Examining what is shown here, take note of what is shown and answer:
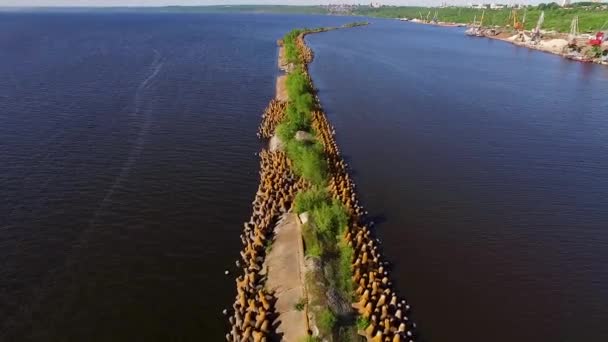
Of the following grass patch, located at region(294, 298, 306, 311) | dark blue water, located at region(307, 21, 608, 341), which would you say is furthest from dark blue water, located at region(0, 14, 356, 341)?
dark blue water, located at region(307, 21, 608, 341)

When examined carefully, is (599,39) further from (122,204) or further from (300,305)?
(300,305)

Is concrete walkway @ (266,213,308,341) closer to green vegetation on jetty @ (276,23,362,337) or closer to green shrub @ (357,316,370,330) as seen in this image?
green vegetation on jetty @ (276,23,362,337)

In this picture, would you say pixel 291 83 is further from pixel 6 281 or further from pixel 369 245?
pixel 6 281

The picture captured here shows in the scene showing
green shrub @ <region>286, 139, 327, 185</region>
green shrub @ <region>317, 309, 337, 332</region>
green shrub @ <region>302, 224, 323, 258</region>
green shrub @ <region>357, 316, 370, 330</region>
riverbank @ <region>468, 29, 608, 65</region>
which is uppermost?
riverbank @ <region>468, 29, 608, 65</region>

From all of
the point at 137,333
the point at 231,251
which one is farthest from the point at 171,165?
the point at 137,333

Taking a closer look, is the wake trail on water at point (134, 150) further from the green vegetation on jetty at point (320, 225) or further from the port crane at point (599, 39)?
the port crane at point (599, 39)

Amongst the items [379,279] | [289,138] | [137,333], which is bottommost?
[137,333]

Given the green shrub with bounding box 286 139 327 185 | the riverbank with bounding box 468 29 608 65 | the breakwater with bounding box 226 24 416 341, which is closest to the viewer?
the breakwater with bounding box 226 24 416 341
